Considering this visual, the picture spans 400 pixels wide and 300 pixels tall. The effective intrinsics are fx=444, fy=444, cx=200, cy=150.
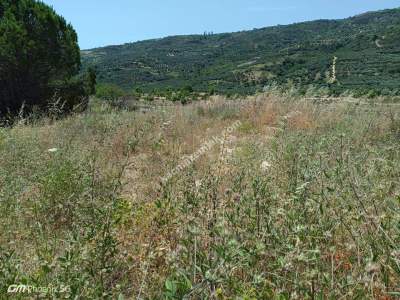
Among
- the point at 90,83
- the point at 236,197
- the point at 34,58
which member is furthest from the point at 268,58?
the point at 236,197

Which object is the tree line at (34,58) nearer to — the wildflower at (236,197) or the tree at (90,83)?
the tree at (90,83)

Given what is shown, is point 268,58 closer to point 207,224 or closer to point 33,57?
point 33,57

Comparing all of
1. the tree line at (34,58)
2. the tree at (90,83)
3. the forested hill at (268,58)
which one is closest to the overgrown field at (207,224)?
the tree line at (34,58)

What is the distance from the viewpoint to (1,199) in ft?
9.89

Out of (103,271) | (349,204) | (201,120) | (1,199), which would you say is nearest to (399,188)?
(349,204)

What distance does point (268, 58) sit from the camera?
81.4 metres

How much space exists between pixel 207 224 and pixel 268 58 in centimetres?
8179

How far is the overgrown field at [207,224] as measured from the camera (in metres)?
1.72

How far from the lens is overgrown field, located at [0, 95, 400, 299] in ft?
5.63

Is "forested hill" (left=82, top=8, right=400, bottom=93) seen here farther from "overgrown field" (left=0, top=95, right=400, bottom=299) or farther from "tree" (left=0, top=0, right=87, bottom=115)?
"overgrown field" (left=0, top=95, right=400, bottom=299)

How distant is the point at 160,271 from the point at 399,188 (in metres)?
1.47

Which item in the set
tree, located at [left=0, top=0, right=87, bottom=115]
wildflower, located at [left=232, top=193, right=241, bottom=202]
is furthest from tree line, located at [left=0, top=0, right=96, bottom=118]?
wildflower, located at [left=232, top=193, right=241, bottom=202]

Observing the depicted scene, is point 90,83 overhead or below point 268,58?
overhead

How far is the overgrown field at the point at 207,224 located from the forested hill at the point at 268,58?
22.6 metres
